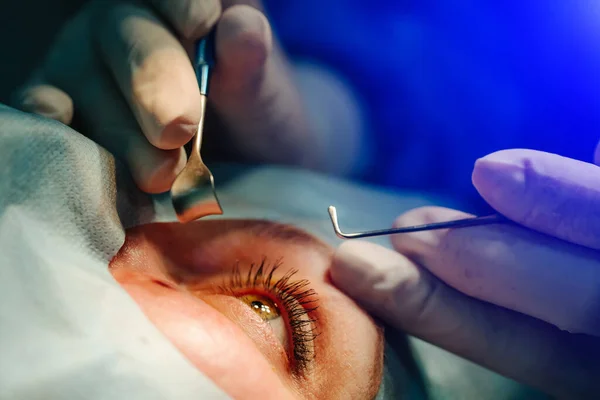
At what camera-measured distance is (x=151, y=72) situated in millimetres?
626

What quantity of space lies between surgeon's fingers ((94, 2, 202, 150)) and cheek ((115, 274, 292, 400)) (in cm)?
17

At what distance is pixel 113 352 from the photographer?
449 mm

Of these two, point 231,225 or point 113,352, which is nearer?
point 113,352

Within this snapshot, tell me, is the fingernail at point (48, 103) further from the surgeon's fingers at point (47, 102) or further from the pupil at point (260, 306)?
the pupil at point (260, 306)

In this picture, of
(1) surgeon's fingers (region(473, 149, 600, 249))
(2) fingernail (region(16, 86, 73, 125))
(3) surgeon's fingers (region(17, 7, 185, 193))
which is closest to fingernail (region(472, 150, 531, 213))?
(1) surgeon's fingers (region(473, 149, 600, 249))

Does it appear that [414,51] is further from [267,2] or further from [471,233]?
[471,233]

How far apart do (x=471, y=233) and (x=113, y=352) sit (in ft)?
1.40

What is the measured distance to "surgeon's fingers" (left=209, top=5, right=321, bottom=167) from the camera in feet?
2.35

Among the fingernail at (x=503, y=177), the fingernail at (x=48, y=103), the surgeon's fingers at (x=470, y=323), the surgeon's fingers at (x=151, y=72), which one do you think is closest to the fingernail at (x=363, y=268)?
the surgeon's fingers at (x=470, y=323)

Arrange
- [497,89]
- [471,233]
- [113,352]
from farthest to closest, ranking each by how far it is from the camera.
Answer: [497,89], [471,233], [113,352]

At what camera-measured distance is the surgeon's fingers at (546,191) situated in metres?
0.59

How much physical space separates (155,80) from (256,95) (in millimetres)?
242

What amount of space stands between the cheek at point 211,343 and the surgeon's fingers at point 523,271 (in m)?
0.27

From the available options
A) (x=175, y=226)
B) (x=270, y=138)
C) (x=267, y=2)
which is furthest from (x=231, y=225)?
(x=267, y=2)
